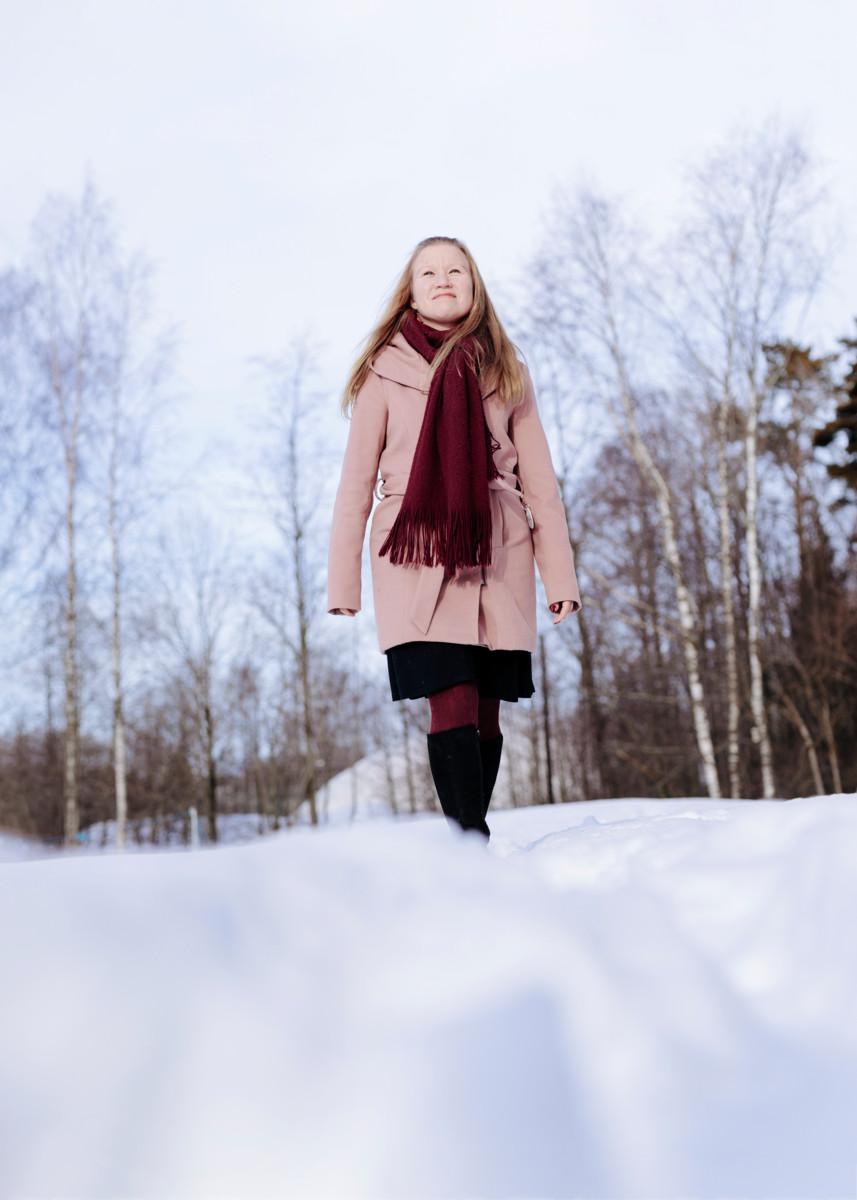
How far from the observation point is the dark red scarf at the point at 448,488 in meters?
2.55

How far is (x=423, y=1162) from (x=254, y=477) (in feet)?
46.4

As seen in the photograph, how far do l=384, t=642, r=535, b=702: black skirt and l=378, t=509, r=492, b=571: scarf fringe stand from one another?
23 centimetres

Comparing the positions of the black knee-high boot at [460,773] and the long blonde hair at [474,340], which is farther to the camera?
the long blonde hair at [474,340]

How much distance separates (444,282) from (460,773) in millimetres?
1455

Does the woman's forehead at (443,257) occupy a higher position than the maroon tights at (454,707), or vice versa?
the woman's forehead at (443,257)

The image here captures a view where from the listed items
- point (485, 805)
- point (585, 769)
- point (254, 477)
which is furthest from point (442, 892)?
point (585, 769)

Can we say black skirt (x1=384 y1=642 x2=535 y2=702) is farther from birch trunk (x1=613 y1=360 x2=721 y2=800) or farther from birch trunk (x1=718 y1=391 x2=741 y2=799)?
birch trunk (x1=718 y1=391 x2=741 y2=799)

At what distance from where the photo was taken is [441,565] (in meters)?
2.58

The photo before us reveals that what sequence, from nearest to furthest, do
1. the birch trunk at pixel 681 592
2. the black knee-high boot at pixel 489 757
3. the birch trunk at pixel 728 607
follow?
the black knee-high boot at pixel 489 757, the birch trunk at pixel 681 592, the birch trunk at pixel 728 607

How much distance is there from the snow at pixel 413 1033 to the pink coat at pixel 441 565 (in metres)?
1.54

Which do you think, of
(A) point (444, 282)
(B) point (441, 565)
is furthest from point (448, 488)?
(A) point (444, 282)

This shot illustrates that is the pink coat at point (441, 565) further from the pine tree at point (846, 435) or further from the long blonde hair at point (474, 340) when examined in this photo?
the pine tree at point (846, 435)

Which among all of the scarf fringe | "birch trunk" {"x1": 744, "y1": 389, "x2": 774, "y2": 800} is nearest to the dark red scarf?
the scarf fringe

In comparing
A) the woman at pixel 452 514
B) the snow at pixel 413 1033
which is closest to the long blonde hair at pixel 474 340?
the woman at pixel 452 514
